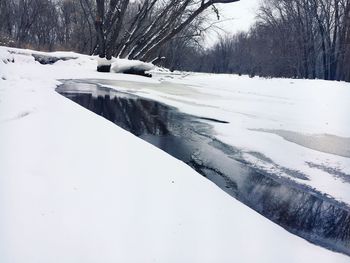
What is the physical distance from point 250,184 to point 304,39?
3712 centimetres

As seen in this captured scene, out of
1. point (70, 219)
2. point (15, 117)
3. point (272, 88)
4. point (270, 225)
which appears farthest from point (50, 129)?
point (272, 88)

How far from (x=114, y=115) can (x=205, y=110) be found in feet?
7.41

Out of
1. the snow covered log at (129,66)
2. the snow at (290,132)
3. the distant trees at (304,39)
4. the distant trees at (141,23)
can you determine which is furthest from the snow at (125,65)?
the distant trees at (304,39)

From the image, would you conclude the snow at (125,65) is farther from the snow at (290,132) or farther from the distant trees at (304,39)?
the distant trees at (304,39)

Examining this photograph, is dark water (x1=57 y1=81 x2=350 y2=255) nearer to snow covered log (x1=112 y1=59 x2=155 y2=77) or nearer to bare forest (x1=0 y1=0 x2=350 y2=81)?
snow covered log (x1=112 y1=59 x2=155 y2=77)

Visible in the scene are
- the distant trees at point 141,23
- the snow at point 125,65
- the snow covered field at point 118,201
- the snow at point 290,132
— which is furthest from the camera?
the distant trees at point 141,23

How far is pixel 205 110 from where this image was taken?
8.13m

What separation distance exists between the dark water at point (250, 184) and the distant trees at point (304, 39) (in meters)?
27.5

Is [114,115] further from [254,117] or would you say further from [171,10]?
[171,10]

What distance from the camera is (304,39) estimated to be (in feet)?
122

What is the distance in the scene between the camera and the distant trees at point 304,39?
1299 inches

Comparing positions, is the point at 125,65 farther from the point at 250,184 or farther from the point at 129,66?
the point at 250,184

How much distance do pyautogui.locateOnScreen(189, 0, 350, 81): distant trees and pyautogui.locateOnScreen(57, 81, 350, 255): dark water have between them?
27.5 m

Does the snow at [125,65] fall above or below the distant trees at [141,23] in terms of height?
below
